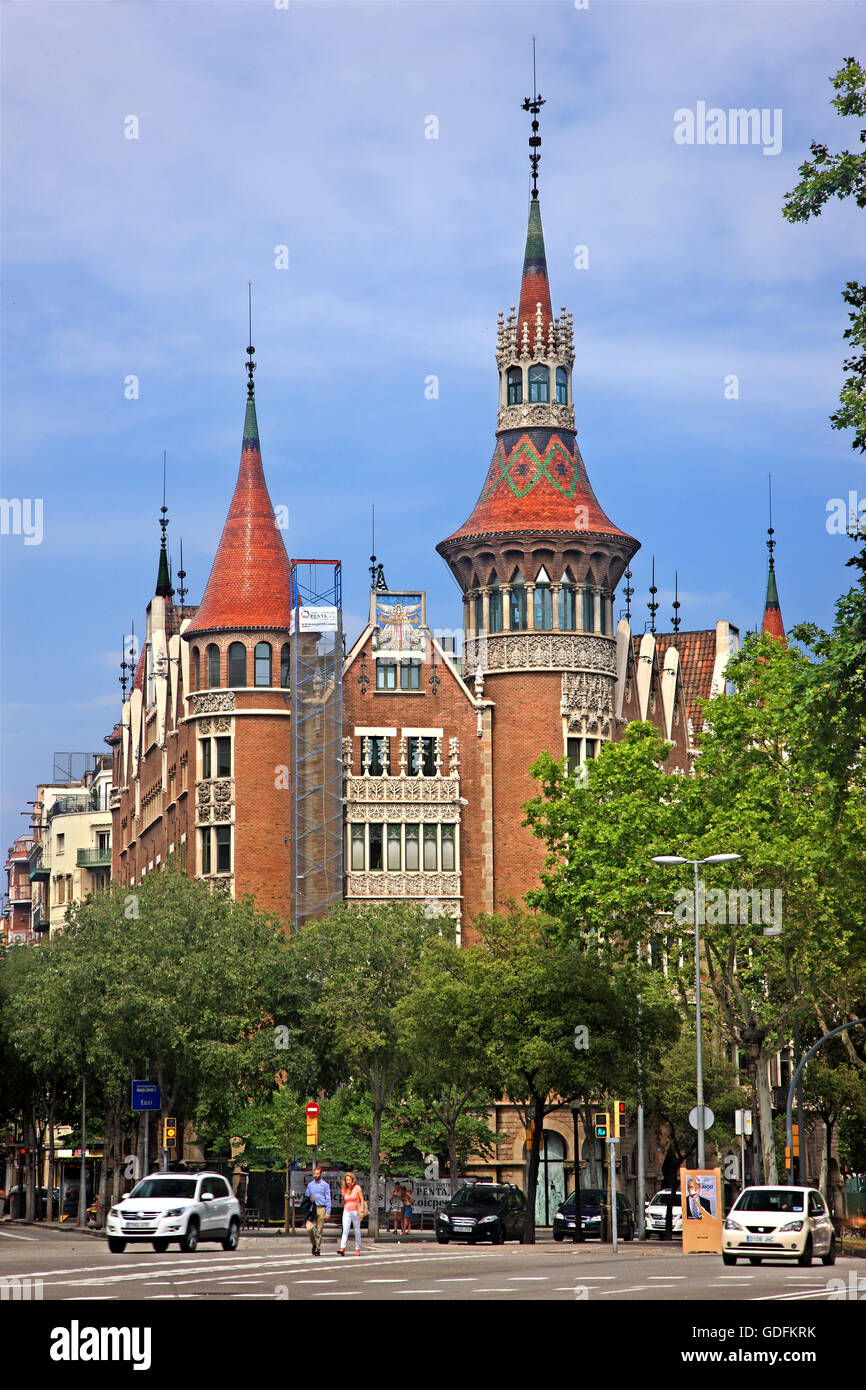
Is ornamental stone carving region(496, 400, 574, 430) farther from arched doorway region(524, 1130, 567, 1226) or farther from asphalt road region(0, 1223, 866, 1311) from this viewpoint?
asphalt road region(0, 1223, 866, 1311)

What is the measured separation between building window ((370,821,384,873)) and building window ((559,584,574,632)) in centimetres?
999

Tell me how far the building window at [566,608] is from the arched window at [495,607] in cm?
224

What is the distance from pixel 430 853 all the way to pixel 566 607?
10.4m

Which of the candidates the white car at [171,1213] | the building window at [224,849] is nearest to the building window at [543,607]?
the building window at [224,849]

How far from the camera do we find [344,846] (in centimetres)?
7256

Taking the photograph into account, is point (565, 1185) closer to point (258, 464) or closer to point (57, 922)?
point (258, 464)

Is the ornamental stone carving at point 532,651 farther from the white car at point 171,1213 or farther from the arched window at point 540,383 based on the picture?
the white car at point 171,1213

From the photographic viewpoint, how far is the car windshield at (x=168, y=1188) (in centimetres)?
3706

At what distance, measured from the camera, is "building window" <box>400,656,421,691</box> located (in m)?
74.2

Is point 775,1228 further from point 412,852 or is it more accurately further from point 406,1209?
point 412,852

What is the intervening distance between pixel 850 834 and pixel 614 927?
763 centimetres

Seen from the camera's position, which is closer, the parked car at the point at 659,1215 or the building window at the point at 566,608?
the parked car at the point at 659,1215

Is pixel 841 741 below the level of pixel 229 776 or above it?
below
